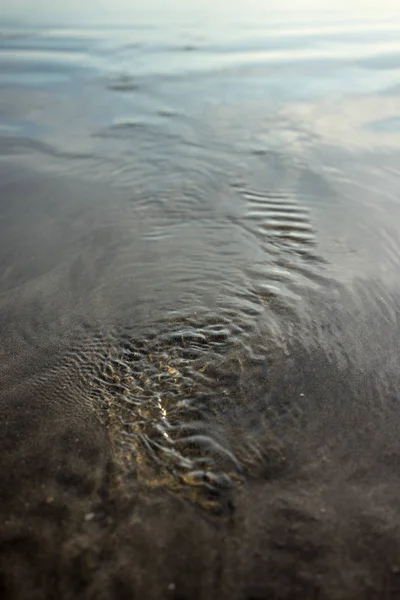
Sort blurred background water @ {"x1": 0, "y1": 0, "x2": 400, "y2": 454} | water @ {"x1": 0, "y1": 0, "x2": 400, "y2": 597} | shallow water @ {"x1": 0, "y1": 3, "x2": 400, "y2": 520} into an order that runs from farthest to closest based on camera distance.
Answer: blurred background water @ {"x1": 0, "y1": 0, "x2": 400, "y2": 454} → shallow water @ {"x1": 0, "y1": 3, "x2": 400, "y2": 520} → water @ {"x1": 0, "y1": 0, "x2": 400, "y2": 597}

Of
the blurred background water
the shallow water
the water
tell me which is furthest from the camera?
the blurred background water

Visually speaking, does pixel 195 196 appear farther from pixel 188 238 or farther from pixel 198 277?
pixel 198 277

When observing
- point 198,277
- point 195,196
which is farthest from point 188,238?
point 195,196

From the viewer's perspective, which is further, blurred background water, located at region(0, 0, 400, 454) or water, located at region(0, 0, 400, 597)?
blurred background water, located at region(0, 0, 400, 454)

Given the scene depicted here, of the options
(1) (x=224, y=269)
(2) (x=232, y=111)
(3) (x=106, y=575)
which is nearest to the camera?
(3) (x=106, y=575)

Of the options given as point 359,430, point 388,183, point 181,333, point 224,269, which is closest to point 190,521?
point 359,430

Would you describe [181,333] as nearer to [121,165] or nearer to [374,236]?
[374,236]
